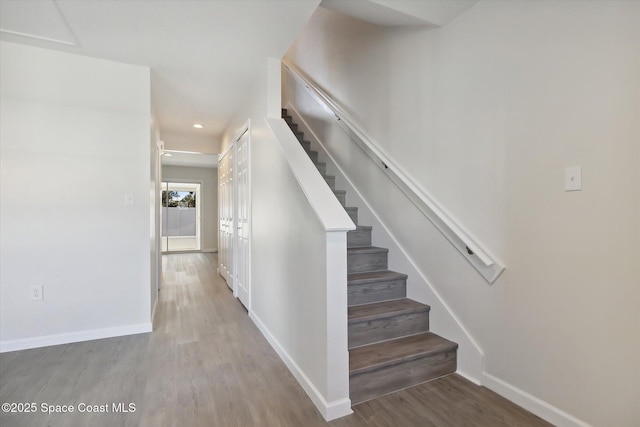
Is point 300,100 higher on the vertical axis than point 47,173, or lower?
higher

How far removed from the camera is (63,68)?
101 inches

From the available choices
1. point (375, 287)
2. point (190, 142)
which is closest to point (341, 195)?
point (375, 287)

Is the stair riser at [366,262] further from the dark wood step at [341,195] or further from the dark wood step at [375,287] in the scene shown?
the dark wood step at [341,195]

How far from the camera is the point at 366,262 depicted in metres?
2.65

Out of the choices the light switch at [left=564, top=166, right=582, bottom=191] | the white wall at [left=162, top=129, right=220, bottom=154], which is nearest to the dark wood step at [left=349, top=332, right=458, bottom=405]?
the light switch at [left=564, top=166, right=582, bottom=191]

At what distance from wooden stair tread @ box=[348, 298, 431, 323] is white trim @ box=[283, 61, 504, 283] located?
54cm

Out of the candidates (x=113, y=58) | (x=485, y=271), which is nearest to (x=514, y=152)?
(x=485, y=271)

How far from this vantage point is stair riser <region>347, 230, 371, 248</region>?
2.85 metres

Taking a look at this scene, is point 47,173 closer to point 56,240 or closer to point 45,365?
point 56,240

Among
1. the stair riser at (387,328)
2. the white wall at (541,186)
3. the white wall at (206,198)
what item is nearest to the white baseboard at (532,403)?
the white wall at (541,186)

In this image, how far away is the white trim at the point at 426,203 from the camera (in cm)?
188

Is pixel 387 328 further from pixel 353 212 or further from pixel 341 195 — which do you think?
pixel 341 195

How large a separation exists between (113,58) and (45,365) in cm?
245

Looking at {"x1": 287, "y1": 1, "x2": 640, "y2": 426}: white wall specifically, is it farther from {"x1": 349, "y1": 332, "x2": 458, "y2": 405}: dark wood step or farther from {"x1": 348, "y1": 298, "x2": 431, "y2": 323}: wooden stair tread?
{"x1": 349, "y1": 332, "x2": 458, "y2": 405}: dark wood step
